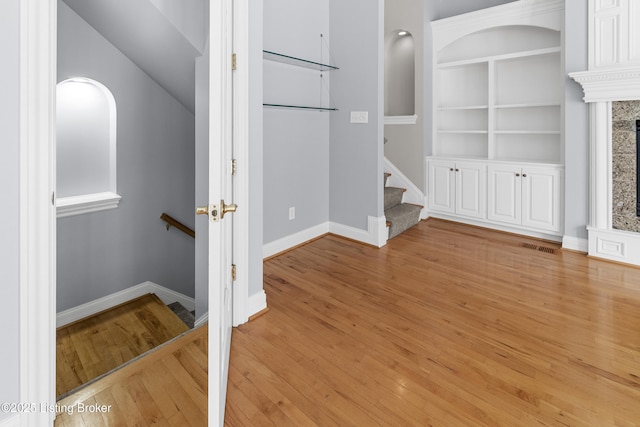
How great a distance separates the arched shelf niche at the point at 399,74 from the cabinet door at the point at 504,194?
1413mm

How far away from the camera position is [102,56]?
11.2 ft

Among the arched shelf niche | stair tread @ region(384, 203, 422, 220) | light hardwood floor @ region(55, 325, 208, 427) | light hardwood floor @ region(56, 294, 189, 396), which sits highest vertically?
the arched shelf niche

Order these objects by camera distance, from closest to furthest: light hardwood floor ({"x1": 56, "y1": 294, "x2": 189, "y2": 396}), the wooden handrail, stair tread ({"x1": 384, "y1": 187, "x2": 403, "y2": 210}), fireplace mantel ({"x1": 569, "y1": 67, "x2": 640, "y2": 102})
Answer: light hardwood floor ({"x1": 56, "y1": 294, "x2": 189, "y2": 396}) → fireplace mantel ({"x1": 569, "y1": 67, "x2": 640, "y2": 102}) → the wooden handrail → stair tread ({"x1": 384, "y1": 187, "x2": 403, "y2": 210})

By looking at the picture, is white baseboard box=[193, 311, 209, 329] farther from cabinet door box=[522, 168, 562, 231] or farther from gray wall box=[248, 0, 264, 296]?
cabinet door box=[522, 168, 562, 231]

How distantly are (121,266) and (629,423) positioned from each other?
13.5ft

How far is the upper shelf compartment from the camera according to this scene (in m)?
3.08

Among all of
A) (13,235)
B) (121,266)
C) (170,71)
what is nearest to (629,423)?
(13,235)

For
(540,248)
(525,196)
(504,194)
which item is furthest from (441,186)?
(540,248)

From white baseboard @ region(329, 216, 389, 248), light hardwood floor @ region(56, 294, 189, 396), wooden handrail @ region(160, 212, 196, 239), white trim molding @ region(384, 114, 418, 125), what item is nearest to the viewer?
light hardwood floor @ region(56, 294, 189, 396)

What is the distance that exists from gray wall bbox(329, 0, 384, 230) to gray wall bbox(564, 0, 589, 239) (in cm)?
168

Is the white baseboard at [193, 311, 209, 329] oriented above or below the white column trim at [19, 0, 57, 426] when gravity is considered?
below

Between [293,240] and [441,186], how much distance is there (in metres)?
2.10

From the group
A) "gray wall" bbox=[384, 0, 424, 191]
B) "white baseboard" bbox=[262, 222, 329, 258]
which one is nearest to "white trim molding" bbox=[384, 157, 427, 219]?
"gray wall" bbox=[384, 0, 424, 191]

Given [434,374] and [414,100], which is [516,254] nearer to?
[434,374]
